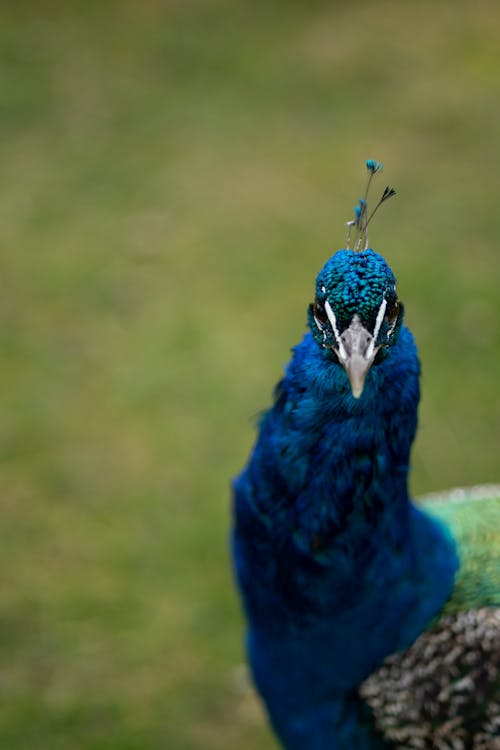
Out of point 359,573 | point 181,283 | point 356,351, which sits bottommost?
point 359,573

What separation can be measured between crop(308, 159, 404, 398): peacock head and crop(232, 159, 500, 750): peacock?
21 millimetres

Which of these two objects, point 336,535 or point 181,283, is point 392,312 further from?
point 181,283

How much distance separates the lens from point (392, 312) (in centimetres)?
171

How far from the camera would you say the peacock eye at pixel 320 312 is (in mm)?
1690

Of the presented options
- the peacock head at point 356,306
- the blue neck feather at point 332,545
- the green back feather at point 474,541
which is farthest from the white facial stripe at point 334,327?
the green back feather at point 474,541

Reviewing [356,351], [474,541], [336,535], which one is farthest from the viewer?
[474,541]

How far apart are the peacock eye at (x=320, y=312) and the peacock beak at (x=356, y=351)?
60 mm

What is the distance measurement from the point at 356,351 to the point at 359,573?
58cm

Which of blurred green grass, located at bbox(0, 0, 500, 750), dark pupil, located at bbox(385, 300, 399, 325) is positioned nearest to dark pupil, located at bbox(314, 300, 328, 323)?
dark pupil, located at bbox(385, 300, 399, 325)

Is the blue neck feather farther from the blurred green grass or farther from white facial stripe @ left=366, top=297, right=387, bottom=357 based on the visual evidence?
the blurred green grass

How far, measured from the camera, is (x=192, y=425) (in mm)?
3768

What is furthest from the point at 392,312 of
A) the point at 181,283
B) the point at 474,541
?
the point at 181,283

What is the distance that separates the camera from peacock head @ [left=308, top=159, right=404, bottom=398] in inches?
64.2

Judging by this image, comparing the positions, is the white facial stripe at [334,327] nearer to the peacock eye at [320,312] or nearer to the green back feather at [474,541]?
the peacock eye at [320,312]
